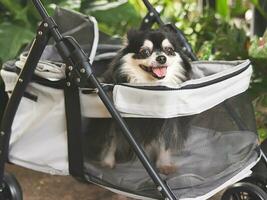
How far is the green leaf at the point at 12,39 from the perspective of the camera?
190 centimetres

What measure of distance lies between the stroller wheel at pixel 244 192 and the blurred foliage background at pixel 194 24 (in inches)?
22.7

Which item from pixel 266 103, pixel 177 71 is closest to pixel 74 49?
pixel 177 71

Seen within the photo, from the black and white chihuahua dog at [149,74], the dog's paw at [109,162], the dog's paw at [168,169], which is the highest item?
the black and white chihuahua dog at [149,74]

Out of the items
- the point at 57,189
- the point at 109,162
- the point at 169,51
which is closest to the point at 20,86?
the point at 109,162

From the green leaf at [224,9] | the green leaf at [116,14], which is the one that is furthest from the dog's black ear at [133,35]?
the green leaf at [224,9]

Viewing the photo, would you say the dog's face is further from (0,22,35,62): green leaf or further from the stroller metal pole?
(0,22,35,62): green leaf

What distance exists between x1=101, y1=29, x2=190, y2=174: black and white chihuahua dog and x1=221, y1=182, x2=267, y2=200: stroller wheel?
0.24 meters

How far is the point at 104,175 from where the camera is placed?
1313 mm

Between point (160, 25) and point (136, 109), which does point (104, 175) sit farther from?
point (160, 25)

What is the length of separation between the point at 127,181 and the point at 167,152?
15 centimetres

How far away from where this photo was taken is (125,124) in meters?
1.17

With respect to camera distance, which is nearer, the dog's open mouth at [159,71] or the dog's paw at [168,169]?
the dog's paw at [168,169]

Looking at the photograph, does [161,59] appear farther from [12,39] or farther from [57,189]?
[12,39]

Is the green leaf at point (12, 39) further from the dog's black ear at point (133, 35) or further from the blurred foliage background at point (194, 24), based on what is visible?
the dog's black ear at point (133, 35)
